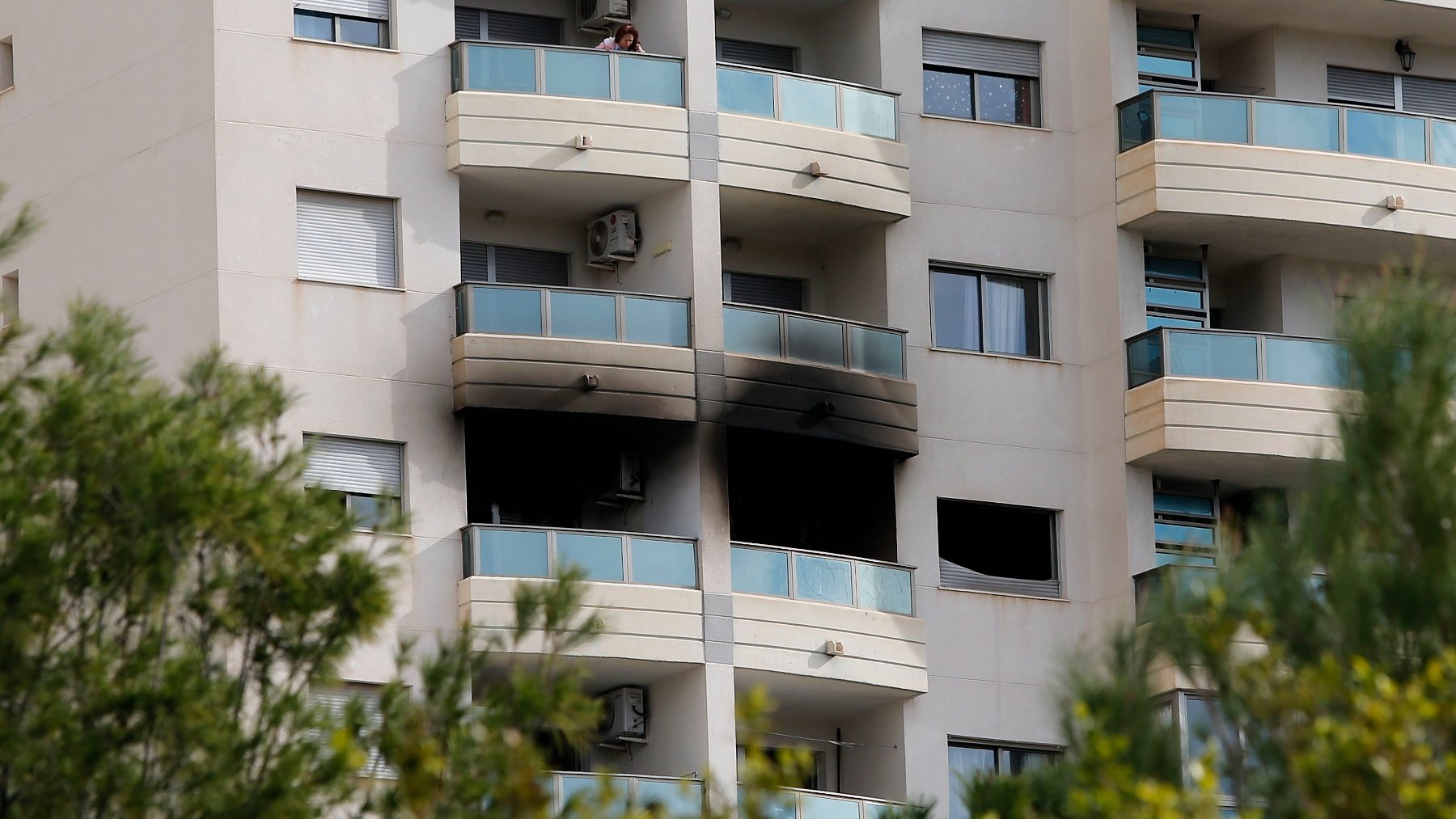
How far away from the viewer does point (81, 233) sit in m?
37.0

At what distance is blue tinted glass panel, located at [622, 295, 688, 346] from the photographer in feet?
120

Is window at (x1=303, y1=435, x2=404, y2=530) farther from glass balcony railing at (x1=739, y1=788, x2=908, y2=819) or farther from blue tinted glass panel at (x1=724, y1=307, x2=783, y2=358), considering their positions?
glass balcony railing at (x1=739, y1=788, x2=908, y2=819)

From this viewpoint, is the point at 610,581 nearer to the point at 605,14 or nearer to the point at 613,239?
the point at 613,239

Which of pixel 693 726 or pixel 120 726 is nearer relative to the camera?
pixel 120 726

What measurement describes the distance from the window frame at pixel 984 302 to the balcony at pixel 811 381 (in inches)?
54.7

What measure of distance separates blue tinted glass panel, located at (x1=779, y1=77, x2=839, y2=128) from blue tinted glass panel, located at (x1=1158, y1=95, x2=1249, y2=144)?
4.19m

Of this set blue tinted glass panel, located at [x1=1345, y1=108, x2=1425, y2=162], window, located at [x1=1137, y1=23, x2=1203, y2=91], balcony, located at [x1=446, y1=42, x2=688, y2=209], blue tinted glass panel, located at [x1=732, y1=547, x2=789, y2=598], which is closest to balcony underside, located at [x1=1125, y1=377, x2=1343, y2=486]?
blue tinted glass panel, located at [x1=1345, y1=108, x2=1425, y2=162]

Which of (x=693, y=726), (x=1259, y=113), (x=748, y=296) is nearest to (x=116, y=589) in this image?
(x=693, y=726)

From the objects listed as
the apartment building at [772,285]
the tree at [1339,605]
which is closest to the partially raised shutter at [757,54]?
the apartment building at [772,285]

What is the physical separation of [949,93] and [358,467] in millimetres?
9685

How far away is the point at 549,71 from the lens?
3684cm

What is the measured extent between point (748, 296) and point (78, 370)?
54.3ft

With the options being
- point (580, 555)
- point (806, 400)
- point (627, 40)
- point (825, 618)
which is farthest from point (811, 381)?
point (627, 40)

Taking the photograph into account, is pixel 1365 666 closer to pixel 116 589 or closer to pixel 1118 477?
pixel 116 589
